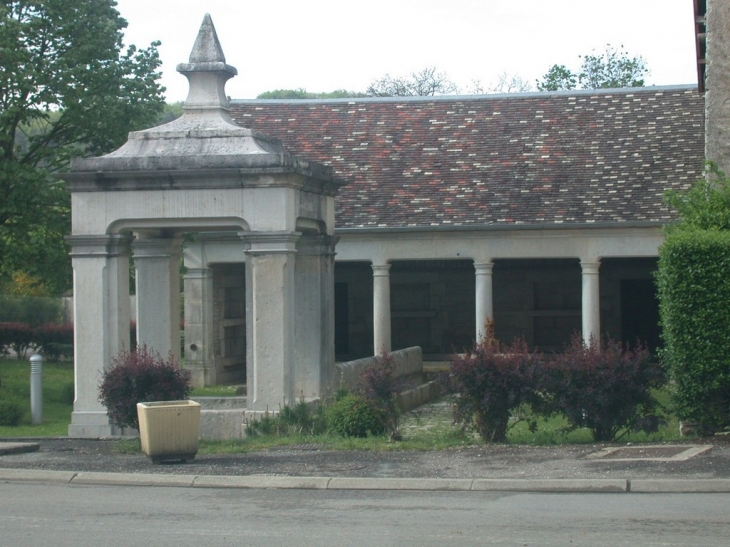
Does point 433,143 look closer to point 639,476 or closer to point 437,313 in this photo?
point 437,313

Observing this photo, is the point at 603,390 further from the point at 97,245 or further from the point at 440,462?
the point at 97,245

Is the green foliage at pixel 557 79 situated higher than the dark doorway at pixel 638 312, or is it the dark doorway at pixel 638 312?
the green foliage at pixel 557 79

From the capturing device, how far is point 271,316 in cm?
1502

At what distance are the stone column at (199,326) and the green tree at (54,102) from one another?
4.59 m

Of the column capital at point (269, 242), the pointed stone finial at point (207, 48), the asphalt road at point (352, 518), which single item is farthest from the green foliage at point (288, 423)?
the pointed stone finial at point (207, 48)

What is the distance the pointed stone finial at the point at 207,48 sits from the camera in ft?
52.4

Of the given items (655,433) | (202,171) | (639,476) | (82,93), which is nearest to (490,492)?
(639,476)

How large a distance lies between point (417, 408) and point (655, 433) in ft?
23.5

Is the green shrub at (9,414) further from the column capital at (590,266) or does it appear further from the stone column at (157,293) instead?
the column capital at (590,266)

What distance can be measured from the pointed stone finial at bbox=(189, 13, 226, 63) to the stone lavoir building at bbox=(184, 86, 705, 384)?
876 cm

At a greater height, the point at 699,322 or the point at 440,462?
the point at 699,322

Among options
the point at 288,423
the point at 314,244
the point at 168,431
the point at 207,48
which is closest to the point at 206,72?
the point at 207,48

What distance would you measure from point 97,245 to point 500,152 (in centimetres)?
1371

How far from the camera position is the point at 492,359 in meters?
13.8
